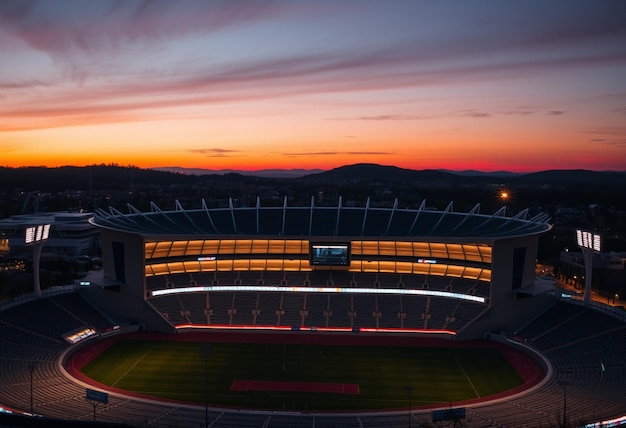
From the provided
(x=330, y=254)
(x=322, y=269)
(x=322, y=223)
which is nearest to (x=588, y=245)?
(x=330, y=254)

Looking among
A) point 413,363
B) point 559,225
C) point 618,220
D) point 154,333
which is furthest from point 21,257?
point 618,220

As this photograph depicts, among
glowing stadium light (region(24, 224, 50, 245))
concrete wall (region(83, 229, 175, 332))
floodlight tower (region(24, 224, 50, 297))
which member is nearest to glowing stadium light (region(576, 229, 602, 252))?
concrete wall (region(83, 229, 175, 332))

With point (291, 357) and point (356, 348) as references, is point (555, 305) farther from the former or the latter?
point (291, 357)

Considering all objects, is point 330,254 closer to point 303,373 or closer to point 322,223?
point 322,223

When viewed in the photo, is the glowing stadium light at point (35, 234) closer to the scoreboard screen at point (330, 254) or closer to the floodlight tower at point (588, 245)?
the scoreboard screen at point (330, 254)

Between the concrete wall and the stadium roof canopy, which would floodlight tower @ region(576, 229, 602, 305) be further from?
A: the concrete wall

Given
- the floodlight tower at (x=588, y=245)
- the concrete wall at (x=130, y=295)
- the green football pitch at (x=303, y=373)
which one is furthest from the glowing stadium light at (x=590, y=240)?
the concrete wall at (x=130, y=295)
